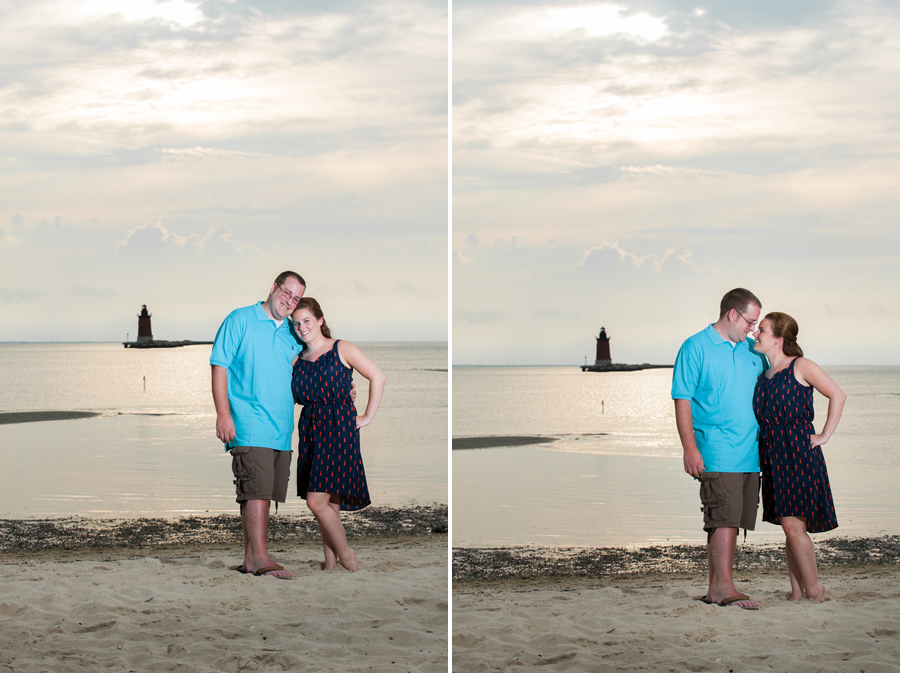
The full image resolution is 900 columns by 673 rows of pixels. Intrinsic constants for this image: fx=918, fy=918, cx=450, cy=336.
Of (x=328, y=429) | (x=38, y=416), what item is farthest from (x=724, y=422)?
(x=38, y=416)

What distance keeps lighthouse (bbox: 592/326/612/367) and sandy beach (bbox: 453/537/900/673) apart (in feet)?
161

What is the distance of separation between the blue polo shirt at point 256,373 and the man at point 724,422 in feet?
6.38

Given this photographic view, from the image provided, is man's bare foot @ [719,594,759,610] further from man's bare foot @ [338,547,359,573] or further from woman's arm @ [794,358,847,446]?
man's bare foot @ [338,547,359,573]

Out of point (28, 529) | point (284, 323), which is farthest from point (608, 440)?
point (284, 323)

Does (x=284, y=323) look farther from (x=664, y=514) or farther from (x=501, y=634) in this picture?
(x=664, y=514)

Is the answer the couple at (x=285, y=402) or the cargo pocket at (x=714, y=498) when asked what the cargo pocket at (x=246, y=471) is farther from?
the cargo pocket at (x=714, y=498)

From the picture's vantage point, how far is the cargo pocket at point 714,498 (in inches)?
162

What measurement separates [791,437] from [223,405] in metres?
2.70

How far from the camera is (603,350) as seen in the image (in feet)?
187

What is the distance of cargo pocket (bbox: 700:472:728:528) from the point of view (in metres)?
4.12

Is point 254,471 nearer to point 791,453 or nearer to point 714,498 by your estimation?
point 714,498

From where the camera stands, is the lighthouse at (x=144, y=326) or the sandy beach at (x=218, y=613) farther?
the lighthouse at (x=144, y=326)

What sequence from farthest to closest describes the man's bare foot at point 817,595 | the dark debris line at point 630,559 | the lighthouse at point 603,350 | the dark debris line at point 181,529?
the lighthouse at point 603,350
the dark debris line at point 181,529
the dark debris line at point 630,559
the man's bare foot at point 817,595

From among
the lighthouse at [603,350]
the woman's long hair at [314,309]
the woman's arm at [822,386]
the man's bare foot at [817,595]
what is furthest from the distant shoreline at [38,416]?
the lighthouse at [603,350]
